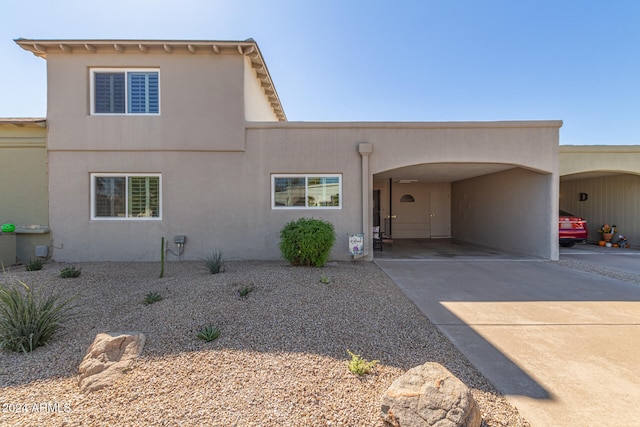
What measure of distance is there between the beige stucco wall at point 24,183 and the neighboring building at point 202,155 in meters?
0.30

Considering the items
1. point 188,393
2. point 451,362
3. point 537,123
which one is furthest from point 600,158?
point 188,393

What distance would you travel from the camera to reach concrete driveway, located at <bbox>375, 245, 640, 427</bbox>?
2.51m

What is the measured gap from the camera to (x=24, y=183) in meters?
8.25

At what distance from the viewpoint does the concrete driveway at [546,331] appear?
8.25 ft

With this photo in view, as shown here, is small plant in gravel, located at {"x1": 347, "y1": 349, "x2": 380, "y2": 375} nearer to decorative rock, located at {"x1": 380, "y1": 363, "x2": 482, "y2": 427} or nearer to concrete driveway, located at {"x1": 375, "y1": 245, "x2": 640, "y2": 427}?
decorative rock, located at {"x1": 380, "y1": 363, "x2": 482, "y2": 427}

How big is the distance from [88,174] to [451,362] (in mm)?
9639

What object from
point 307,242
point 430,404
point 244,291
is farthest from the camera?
point 307,242

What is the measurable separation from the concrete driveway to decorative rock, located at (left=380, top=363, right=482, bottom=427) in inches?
27.1

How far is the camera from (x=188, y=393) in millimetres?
2529

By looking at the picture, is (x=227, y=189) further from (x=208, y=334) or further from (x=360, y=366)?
(x=360, y=366)

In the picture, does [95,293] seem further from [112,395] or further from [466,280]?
[466,280]

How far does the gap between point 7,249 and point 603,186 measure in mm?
20289

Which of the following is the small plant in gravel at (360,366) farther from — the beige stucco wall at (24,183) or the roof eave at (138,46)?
the beige stucco wall at (24,183)

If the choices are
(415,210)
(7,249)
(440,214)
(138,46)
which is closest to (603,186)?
(440,214)
